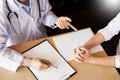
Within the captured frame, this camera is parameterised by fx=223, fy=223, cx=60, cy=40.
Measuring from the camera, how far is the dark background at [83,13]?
2.07 m

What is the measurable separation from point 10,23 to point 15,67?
0.92 ft

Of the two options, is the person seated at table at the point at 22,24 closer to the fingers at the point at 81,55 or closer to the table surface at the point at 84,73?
the table surface at the point at 84,73

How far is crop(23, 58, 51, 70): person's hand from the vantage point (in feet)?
3.60

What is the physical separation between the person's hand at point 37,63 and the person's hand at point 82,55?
0.15 m

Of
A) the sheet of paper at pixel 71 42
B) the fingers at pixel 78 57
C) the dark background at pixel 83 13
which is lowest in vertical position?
the dark background at pixel 83 13

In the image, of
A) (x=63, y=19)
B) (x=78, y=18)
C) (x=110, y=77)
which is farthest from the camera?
(x=78, y=18)

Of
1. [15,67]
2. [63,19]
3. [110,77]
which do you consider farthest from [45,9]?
[110,77]

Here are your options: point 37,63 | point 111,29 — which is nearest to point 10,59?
point 37,63

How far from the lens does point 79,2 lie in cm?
222

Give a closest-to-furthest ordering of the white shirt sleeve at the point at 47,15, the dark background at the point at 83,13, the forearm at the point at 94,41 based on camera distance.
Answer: the forearm at the point at 94,41 < the white shirt sleeve at the point at 47,15 < the dark background at the point at 83,13

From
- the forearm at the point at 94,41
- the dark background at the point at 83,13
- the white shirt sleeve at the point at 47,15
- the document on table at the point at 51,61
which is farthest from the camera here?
the dark background at the point at 83,13

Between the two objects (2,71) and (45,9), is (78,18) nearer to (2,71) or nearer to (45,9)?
(45,9)

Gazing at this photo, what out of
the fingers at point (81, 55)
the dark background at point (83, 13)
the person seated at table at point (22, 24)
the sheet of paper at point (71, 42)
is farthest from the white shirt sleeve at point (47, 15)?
the dark background at point (83, 13)

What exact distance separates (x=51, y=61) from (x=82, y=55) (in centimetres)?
16
